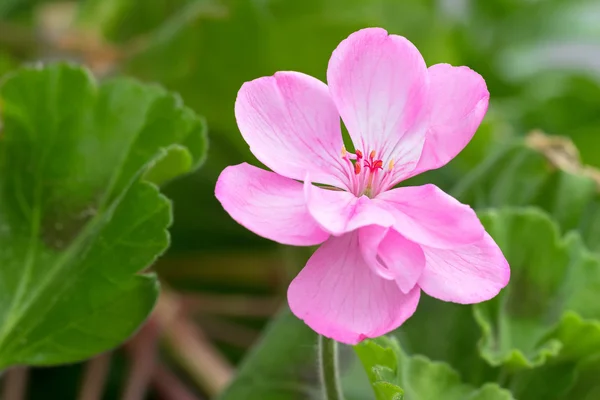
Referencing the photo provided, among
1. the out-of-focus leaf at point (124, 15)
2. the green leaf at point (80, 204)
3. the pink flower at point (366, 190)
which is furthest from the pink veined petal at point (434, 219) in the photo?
the out-of-focus leaf at point (124, 15)

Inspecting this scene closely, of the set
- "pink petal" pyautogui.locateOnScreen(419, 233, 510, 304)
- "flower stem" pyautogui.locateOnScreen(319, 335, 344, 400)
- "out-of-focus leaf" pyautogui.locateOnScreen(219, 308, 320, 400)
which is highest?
"pink petal" pyautogui.locateOnScreen(419, 233, 510, 304)

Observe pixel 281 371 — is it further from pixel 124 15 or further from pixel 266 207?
pixel 124 15

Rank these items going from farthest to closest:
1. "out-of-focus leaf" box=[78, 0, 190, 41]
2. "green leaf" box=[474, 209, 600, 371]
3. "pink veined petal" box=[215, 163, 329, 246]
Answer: "out-of-focus leaf" box=[78, 0, 190, 41]
"green leaf" box=[474, 209, 600, 371]
"pink veined petal" box=[215, 163, 329, 246]

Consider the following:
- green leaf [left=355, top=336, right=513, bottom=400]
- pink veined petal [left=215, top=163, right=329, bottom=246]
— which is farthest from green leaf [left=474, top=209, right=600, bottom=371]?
pink veined petal [left=215, top=163, right=329, bottom=246]

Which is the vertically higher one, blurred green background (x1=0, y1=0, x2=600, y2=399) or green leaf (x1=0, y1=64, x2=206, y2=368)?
green leaf (x1=0, y1=64, x2=206, y2=368)

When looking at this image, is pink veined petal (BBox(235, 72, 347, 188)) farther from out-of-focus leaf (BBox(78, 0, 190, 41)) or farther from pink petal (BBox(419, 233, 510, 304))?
out-of-focus leaf (BBox(78, 0, 190, 41))

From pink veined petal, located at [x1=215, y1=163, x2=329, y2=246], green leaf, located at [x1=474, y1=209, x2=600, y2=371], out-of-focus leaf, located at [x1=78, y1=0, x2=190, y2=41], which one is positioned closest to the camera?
pink veined petal, located at [x1=215, y1=163, x2=329, y2=246]

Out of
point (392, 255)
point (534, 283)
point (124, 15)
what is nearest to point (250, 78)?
point (124, 15)

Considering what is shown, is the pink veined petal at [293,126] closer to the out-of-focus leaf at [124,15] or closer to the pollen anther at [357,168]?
the pollen anther at [357,168]

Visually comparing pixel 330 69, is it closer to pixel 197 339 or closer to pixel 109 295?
pixel 109 295
